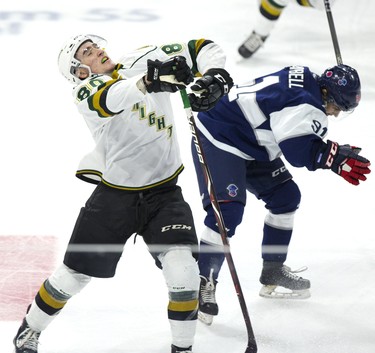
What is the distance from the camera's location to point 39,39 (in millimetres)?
7188

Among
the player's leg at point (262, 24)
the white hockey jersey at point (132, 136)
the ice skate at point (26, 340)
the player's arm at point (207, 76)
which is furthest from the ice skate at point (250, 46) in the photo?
the ice skate at point (26, 340)

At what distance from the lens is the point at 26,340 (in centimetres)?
348

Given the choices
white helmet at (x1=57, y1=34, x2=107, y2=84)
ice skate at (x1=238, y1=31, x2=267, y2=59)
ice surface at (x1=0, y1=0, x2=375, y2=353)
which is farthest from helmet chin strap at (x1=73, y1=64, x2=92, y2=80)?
ice skate at (x1=238, y1=31, x2=267, y2=59)

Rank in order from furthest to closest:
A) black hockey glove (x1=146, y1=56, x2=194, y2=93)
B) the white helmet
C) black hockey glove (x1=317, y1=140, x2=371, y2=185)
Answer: black hockey glove (x1=317, y1=140, x2=371, y2=185) → the white helmet → black hockey glove (x1=146, y1=56, x2=194, y2=93)

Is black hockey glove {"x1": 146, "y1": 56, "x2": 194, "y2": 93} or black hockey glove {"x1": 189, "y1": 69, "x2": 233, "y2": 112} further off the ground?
black hockey glove {"x1": 146, "y1": 56, "x2": 194, "y2": 93}

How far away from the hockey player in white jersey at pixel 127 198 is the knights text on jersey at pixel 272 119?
1.06 feet

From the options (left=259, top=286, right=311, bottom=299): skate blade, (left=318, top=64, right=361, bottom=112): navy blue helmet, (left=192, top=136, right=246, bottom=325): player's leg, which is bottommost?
(left=259, top=286, right=311, bottom=299): skate blade

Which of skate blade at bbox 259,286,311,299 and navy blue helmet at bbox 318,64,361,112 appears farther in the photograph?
skate blade at bbox 259,286,311,299

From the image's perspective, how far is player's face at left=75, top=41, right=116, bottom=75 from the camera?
3.46 metres

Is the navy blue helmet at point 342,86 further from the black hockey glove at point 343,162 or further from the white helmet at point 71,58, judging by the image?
the white helmet at point 71,58

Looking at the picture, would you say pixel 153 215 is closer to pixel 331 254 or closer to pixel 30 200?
pixel 331 254

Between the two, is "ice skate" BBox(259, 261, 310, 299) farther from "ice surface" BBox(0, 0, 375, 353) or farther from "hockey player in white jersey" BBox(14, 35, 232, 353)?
"hockey player in white jersey" BBox(14, 35, 232, 353)

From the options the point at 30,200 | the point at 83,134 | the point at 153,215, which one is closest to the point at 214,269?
the point at 153,215

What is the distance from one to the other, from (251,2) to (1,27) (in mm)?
1926
